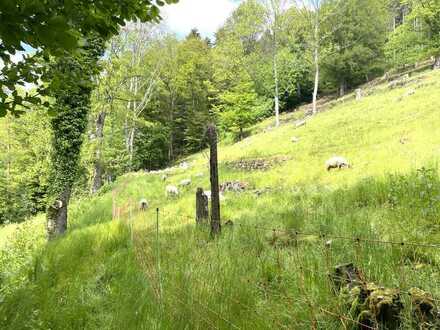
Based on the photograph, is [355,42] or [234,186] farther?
[355,42]

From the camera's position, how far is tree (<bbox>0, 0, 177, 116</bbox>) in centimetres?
111

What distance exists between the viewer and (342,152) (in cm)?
1298

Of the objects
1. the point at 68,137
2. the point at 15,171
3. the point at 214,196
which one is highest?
the point at 15,171

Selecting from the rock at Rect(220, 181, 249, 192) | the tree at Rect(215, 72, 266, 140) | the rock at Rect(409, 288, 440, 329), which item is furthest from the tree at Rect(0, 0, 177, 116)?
the tree at Rect(215, 72, 266, 140)

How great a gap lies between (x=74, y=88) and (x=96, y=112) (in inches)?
656

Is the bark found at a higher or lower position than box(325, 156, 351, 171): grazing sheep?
lower

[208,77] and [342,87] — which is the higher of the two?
[208,77]

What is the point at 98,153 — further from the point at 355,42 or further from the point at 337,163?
the point at 355,42

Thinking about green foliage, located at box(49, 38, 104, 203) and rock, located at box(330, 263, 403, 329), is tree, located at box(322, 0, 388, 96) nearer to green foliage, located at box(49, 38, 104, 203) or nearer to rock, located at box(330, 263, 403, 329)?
green foliage, located at box(49, 38, 104, 203)

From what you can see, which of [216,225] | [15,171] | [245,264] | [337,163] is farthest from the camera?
[15,171]

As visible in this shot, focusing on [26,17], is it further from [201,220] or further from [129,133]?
[129,133]

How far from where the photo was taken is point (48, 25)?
1.08 m

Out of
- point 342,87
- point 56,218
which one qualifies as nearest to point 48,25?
point 56,218

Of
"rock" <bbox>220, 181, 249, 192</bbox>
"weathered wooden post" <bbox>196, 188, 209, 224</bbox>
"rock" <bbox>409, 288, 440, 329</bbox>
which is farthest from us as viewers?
"rock" <bbox>220, 181, 249, 192</bbox>
